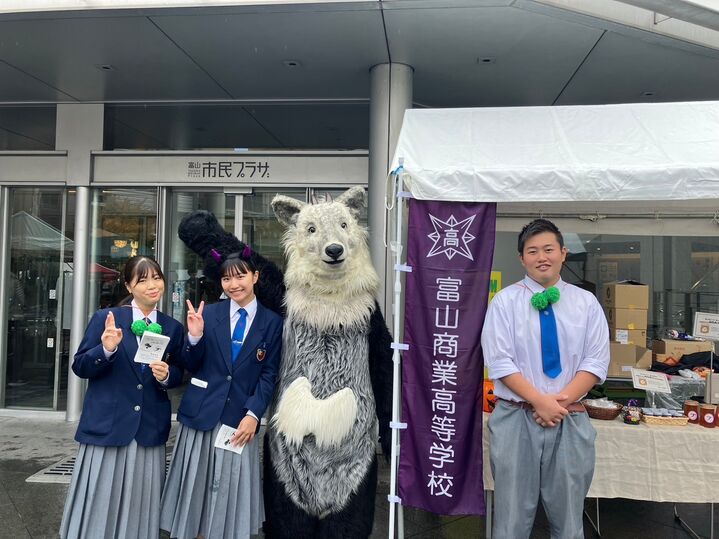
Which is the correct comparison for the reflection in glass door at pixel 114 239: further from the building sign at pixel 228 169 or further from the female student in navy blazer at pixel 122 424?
the female student in navy blazer at pixel 122 424

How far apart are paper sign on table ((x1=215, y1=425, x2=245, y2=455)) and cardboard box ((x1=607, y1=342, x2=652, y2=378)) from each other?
10.6ft

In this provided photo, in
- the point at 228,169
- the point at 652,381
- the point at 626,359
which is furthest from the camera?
the point at 228,169

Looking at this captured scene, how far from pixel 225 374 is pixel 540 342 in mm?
1634

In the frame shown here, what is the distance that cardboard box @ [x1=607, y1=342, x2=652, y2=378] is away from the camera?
4344 mm

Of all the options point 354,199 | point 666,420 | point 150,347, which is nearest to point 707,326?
point 666,420

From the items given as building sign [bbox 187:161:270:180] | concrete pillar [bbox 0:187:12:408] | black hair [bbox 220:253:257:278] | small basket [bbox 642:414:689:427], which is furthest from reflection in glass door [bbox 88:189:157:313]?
small basket [bbox 642:414:689:427]

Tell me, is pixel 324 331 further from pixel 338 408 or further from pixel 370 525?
pixel 370 525

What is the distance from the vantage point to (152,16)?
165 inches

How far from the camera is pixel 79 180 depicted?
6059mm

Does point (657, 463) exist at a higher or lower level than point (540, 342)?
lower

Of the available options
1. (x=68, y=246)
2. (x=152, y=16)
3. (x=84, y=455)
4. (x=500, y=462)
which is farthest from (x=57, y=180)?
(x=500, y=462)

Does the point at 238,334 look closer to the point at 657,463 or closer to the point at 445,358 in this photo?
the point at 445,358

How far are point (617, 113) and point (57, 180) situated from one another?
19.6ft

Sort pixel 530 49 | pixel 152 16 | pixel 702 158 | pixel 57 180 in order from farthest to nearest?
1. pixel 57 180
2. pixel 530 49
3. pixel 152 16
4. pixel 702 158
